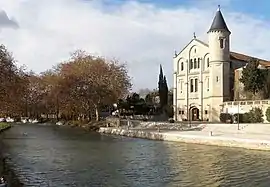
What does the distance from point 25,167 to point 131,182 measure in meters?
7.77

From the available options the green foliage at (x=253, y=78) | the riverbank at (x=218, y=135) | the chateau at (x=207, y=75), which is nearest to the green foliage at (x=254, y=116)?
the green foliage at (x=253, y=78)

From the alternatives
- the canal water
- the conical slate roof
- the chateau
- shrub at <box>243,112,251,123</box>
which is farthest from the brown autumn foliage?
the canal water

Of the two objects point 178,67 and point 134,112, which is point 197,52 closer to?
point 178,67

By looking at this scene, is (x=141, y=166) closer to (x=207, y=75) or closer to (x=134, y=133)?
(x=134, y=133)

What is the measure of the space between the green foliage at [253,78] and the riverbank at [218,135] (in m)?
12.8

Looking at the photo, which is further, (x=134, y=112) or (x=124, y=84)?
(x=134, y=112)

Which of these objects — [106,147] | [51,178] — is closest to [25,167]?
[51,178]

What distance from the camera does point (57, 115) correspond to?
93375 mm

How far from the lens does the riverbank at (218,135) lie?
36434 millimetres

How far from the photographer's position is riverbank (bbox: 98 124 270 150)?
36.4 metres

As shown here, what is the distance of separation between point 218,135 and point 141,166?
1807 cm

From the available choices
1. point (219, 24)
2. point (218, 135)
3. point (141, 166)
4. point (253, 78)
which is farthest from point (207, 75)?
point (141, 166)

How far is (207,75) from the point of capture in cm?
7144

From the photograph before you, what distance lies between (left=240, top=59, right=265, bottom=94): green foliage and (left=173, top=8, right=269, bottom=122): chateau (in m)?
3.79
